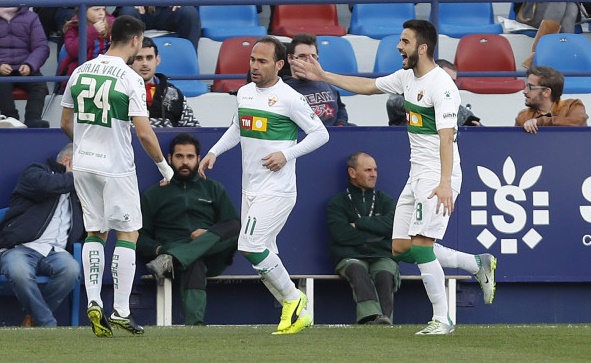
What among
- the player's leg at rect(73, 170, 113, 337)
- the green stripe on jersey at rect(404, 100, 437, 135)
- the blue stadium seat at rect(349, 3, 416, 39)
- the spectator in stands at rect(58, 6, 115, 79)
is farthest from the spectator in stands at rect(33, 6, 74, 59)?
the green stripe on jersey at rect(404, 100, 437, 135)

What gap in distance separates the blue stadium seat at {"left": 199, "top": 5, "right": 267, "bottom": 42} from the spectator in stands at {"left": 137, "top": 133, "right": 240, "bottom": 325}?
379cm

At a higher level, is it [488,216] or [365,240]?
[488,216]

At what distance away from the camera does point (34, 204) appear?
1177 cm

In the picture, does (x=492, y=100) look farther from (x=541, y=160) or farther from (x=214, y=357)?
(x=214, y=357)

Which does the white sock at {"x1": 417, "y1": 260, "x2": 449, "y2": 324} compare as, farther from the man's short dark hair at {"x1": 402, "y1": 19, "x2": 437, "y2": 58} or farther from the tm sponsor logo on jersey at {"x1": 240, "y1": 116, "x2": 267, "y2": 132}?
the tm sponsor logo on jersey at {"x1": 240, "y1": 116, "x2": 267, "y2": 132}

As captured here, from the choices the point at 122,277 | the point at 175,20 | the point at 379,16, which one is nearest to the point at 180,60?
the point at 175,20

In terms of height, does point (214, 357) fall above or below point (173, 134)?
below

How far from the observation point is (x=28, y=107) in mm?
12758

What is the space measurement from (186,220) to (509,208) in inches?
114


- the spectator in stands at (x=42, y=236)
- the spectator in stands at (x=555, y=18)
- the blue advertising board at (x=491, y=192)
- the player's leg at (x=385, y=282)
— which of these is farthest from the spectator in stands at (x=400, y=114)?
the spectator in stands at (x=42, y=236)

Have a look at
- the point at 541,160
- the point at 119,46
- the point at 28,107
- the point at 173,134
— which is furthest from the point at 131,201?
the point at 541,160

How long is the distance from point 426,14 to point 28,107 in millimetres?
5605

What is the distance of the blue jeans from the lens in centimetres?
1130

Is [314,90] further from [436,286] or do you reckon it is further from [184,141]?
[436,286]
